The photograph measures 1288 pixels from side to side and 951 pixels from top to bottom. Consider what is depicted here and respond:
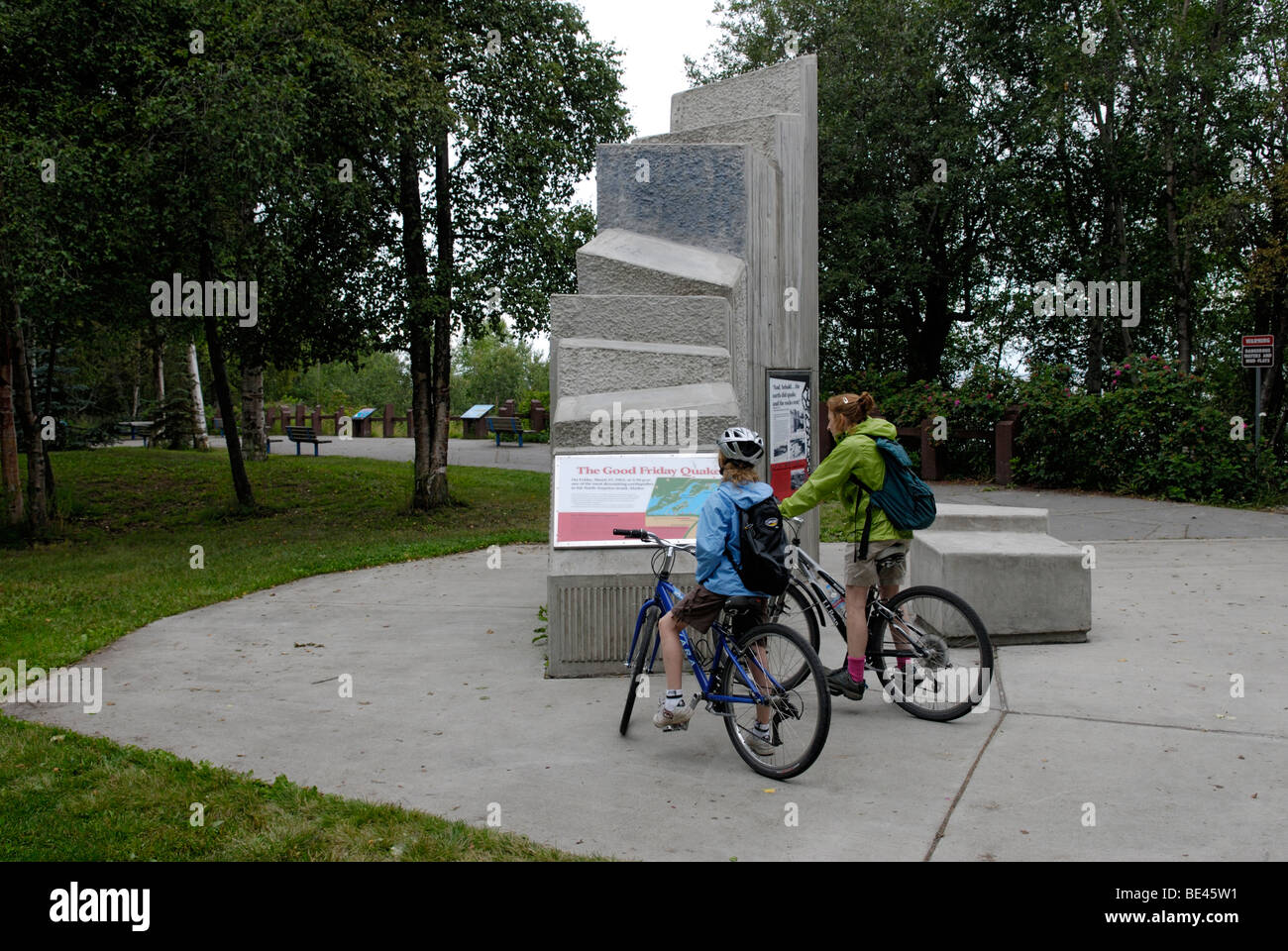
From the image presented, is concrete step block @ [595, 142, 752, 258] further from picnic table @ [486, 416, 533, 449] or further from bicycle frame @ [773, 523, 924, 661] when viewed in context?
picnic table @ [486, 416, 533, 449]

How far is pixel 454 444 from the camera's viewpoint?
33.5 metres

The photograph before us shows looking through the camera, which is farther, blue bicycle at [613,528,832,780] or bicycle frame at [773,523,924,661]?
bicycle frame at [773,523,924,661]

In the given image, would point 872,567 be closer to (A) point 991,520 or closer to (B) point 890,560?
(B) point 890,560

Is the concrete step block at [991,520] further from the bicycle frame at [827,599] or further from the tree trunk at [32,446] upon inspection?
the tree trunk at [32,446]

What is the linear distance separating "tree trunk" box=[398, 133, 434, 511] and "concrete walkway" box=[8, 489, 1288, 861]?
862 cm

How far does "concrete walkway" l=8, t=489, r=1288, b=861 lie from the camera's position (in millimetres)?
4270

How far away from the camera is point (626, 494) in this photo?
282 inches

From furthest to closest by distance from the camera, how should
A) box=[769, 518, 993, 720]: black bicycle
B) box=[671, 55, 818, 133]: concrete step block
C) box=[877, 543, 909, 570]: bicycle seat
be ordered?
box=[671, 55, 818, 133]: concrete step block, box=[877, 543, 909, 570]: bicycle seat, box=[769, 518, 993, 720]: black bicycle

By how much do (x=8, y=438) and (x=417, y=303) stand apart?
19.9ft

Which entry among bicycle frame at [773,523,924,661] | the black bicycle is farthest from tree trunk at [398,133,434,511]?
the black bicycle

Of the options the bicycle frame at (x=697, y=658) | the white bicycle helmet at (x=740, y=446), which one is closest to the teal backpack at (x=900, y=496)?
the white bicycle helmet at (x=740, y=446)

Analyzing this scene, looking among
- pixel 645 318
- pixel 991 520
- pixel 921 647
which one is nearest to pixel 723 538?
pixel 921 647

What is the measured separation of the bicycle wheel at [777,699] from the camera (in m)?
4.73

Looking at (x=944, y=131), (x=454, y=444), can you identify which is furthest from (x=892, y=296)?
(x=454, y=444)
